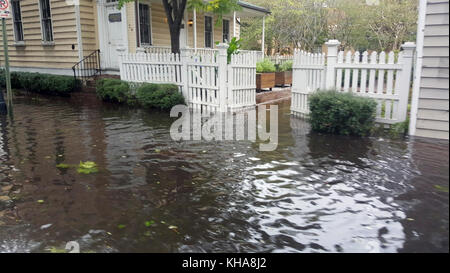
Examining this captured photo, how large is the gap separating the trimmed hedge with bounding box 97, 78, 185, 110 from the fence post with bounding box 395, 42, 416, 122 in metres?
5.96

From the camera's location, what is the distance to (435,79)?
129 cm

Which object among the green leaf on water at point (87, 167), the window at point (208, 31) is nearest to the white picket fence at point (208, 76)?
the green leaf on water at point (87, 167)

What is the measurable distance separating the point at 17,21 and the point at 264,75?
39.6 feet

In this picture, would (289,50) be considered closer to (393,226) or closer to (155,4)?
(155,4)

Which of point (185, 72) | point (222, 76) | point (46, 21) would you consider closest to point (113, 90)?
point (185, 72)

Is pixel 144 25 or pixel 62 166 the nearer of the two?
pixel 62 166

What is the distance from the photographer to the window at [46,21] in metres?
15.6

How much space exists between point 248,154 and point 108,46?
34.2 feet

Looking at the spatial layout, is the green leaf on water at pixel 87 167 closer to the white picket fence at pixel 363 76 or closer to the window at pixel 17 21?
the white picket fence at pixel 363 76

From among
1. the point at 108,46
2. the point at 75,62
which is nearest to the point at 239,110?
the point at 108,46

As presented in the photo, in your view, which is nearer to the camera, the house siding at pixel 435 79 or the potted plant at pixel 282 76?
the house siding at pixel 435 79

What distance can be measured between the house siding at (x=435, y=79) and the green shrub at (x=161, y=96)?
9.50m

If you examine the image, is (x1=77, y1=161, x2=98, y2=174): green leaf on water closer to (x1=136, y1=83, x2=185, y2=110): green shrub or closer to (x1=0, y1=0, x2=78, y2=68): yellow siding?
(x1=136, y1=83, x2=185, y2=110): green shrub

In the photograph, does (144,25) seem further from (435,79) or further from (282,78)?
(435,79)
